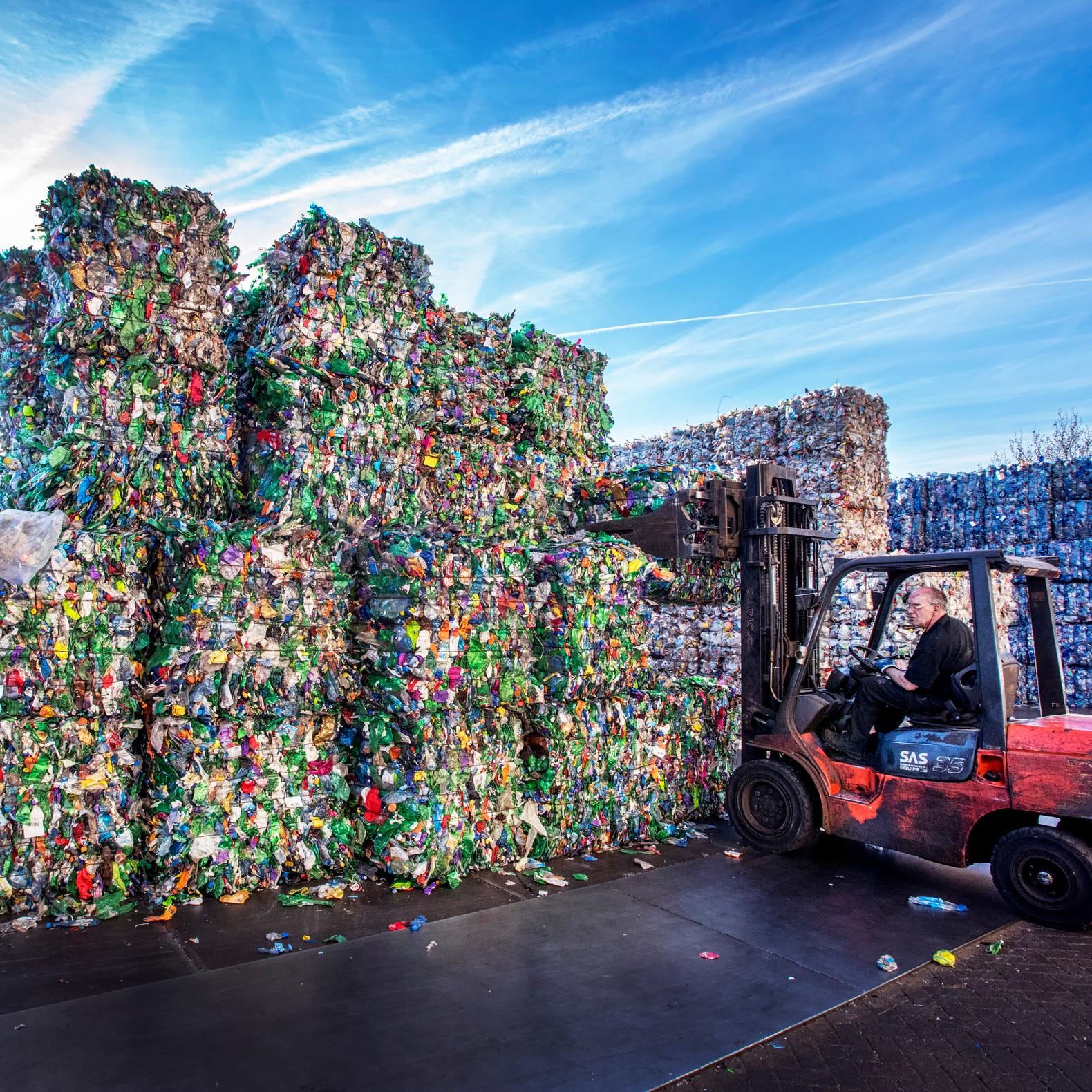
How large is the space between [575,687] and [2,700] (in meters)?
3.42

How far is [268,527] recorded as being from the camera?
16.7 ft

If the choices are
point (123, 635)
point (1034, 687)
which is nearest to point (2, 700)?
point (123, 635)

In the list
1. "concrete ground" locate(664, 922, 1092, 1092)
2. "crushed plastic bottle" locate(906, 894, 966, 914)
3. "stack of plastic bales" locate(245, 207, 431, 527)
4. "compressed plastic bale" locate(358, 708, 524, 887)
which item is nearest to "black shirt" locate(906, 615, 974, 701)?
"crushed plastic bottle" locate(906, 894, 966, 914)

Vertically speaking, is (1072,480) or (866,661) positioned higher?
(1072,480)

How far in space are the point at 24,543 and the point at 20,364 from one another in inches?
79.5

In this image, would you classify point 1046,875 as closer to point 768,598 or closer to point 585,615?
point 768,598

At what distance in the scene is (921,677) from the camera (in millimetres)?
5180

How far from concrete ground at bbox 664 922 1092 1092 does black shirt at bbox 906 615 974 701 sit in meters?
1.61

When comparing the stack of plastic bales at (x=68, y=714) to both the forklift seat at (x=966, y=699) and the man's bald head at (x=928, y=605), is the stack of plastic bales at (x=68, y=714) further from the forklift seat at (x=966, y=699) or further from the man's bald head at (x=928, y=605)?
the forklift seat at (x=966, y=699)

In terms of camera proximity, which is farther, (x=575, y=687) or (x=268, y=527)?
(x=575, y=687)

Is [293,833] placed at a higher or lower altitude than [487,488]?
→ lower

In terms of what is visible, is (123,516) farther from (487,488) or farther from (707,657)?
(707,657)

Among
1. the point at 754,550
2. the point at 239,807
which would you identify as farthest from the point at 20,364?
the point at 754,550

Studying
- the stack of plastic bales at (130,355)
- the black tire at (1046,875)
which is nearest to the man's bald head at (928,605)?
the black tire at (1046,875)
